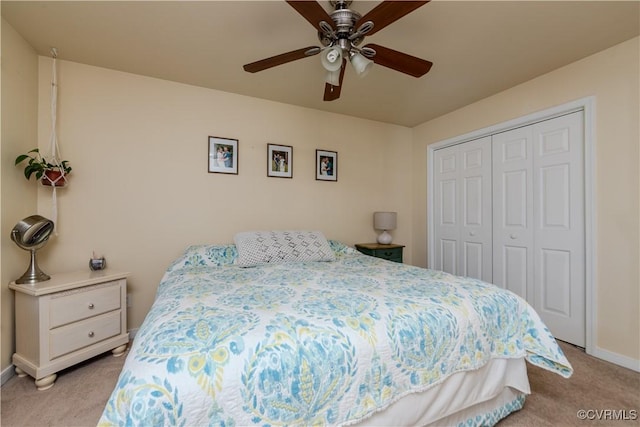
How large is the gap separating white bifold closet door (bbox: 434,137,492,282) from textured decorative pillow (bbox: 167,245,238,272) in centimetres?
252

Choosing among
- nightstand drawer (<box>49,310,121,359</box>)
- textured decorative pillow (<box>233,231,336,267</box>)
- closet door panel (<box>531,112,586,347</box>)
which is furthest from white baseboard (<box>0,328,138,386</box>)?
closet door panel (<box>531,112,586,347</box>)

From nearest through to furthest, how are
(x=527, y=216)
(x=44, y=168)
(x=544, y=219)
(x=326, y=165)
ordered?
1. (x=44, y=168)
2. (x=544, y=219)
3. (x=527, y=216)
4. (x=326, y=165)

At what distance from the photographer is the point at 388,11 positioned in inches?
50.6

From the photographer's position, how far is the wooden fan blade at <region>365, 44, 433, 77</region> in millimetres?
1561

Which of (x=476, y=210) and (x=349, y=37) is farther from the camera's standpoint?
(x=476, y=210)

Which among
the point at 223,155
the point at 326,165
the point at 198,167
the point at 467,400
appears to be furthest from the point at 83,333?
the point at 326,165

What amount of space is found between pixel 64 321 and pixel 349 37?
2.46 metres

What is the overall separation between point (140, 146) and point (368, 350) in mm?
2535

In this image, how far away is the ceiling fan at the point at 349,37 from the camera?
1.27 metres

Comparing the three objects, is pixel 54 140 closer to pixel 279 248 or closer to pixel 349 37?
pixel 279 248

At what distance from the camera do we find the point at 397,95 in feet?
9.36

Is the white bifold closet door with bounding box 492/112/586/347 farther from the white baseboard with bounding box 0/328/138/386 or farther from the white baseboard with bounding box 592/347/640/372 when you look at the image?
the white baseboard with bounding box 0/328/138/386

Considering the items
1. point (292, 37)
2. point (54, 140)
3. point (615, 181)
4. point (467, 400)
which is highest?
point (292, 37)

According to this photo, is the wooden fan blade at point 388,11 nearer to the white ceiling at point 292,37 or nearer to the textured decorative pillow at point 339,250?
the white ceiling at point 292,37
